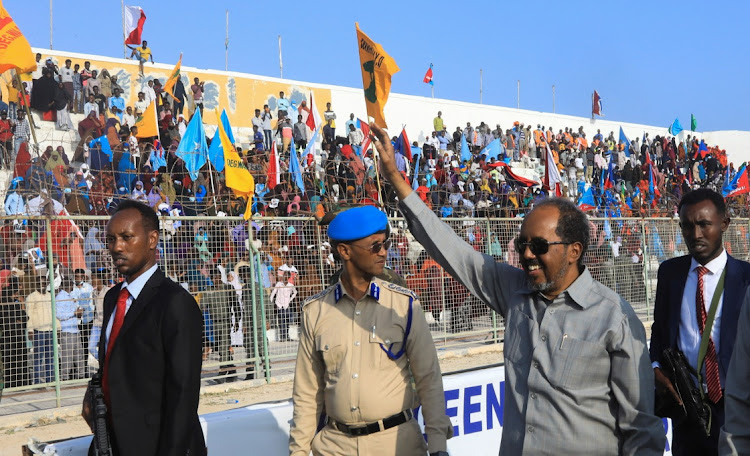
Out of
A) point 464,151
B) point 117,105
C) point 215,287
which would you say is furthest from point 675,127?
point 215,287

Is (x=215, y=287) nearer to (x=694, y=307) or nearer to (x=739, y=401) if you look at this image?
(x=694, y=307)

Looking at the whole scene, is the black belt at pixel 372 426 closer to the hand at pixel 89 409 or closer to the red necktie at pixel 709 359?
the hand at pixel 89 409

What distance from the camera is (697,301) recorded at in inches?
162

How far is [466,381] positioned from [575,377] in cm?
301

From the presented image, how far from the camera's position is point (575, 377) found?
272 cm

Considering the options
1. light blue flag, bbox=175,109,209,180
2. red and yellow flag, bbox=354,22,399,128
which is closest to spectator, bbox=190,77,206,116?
light blue flag, bbox=175,109,209,180

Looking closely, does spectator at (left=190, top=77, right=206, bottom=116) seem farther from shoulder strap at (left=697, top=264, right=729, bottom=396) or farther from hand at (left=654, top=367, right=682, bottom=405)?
hand at (left=654, top=367, right=682, bottom=405)

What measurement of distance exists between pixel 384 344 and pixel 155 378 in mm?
1008

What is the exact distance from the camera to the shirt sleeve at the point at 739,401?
2176 mm

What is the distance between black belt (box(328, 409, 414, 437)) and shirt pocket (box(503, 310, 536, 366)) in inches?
33.0

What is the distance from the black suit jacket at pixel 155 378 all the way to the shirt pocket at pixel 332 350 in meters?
0.57

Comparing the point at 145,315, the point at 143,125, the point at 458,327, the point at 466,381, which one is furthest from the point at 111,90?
the point at 145,315

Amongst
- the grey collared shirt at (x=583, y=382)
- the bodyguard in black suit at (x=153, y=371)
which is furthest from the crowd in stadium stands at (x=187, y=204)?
the grey collared shirt at (x=583, y=382)

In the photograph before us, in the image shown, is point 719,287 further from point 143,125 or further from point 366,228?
point 143,125
